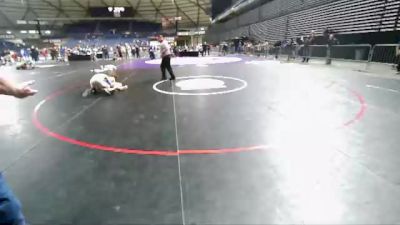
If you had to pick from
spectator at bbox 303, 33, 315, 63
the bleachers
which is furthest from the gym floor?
spectator at bbox 303, 33, 315, 63

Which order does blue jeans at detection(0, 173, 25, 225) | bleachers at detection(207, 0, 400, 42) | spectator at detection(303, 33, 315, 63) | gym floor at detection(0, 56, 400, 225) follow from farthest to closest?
spectator at detection(303, 33, 315, 63) < bleachers at detection(207, 0, 400, 42) < gym floor at detection(0, 56, 400, 225) < blue jeans at detection(0, 173, 25, 225)

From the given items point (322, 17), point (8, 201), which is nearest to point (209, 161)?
point (8, 201)

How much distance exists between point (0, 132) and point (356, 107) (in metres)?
6.75

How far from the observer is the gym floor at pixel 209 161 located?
99.5 inches

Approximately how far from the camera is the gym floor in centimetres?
253

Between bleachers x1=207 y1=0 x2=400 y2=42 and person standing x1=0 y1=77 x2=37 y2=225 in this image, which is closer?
person standing x1=0 y1=77 x2=37 y2=225

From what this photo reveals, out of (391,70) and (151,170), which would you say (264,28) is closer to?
(391,70)

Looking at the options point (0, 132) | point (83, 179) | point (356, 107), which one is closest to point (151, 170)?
point (83, 179)

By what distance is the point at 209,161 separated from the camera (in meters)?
3.55

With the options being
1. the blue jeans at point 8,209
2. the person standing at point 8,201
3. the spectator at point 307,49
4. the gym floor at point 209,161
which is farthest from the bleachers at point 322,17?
the blue jeans at point 8,209

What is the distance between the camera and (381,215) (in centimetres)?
237

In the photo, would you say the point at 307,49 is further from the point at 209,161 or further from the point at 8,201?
the point at 8,201

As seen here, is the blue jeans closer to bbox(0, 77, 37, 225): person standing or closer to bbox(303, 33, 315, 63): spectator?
bbox(0, 77, 37, 225): person standing

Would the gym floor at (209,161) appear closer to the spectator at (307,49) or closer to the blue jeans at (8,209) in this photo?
the blue jeans at (8,209)
